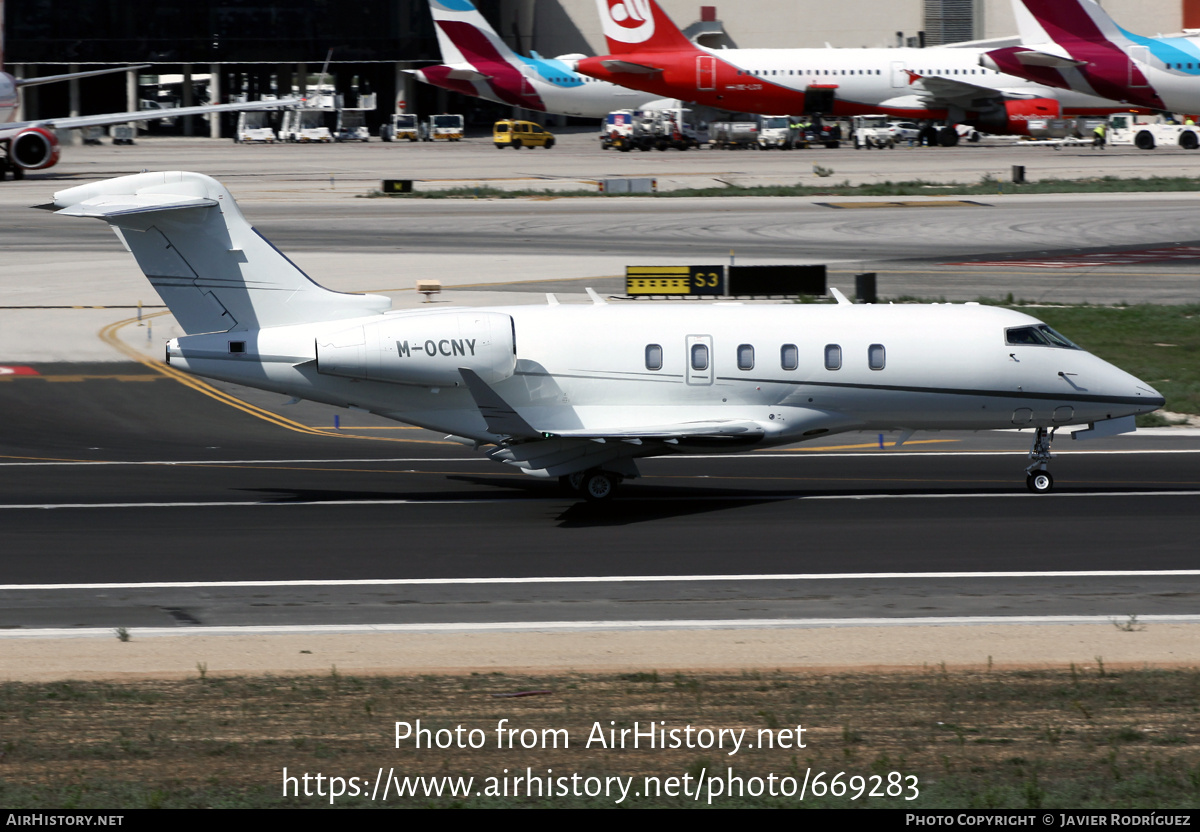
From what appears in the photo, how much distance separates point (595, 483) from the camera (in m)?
23.9

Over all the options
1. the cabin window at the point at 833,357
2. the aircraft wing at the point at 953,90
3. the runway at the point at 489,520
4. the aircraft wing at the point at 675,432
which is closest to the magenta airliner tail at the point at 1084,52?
the aircraft wing at the point at 953,90

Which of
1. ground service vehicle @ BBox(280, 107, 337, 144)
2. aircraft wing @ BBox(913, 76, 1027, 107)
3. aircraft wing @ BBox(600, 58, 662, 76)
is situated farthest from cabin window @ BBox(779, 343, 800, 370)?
ground service vehicle @ BBox(280, 107, 337, 144)

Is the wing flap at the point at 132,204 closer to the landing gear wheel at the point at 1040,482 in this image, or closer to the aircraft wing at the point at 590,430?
the aircraft wing at the point at 590,430

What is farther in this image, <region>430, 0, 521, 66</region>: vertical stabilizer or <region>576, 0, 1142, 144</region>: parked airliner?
<region>430, 0, 521, 66</region>: vertical stabilizer

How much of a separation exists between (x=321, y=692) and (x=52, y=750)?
2757 mm

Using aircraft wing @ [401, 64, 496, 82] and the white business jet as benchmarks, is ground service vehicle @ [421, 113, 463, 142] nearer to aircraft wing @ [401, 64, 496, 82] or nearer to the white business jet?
aircraft wing @ [401, 64, 496, 82]

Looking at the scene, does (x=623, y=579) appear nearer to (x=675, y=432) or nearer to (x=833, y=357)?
(x=675, y=432)

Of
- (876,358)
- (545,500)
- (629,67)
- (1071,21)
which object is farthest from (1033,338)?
(629,67)

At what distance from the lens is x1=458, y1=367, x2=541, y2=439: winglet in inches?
865

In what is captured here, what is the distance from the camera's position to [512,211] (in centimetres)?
6750

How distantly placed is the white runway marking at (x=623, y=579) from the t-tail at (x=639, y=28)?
93.8 meters

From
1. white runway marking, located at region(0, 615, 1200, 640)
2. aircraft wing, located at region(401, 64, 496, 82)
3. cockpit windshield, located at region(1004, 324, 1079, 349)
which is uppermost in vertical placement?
aircraft wing, located at region(401, 64, 496, 82)

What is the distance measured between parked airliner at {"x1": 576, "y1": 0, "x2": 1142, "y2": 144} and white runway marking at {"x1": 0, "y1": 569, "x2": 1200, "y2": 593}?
91.7m

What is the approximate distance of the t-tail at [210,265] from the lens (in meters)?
23.8
